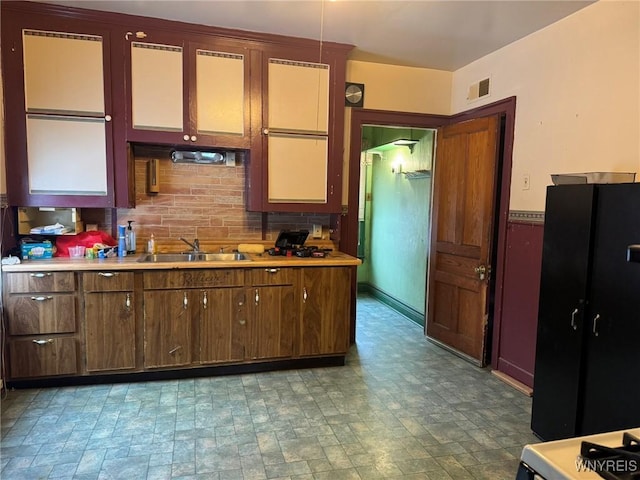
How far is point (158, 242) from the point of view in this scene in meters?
3.60

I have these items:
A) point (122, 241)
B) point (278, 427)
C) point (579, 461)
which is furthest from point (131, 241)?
point (579, 461)

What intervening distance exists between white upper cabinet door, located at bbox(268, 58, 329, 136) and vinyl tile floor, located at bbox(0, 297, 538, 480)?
2.07 meters

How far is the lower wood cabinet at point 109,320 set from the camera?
2.97 metres

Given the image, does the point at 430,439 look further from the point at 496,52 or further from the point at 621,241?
the point at 496,52

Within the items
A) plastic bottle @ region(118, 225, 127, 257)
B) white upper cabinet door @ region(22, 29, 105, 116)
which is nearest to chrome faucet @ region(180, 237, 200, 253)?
plastic bottle @ region(118, 225, 127, 257)

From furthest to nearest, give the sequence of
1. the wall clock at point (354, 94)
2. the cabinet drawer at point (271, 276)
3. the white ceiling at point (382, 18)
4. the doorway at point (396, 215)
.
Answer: the doorway at point (396, 215), the wall clock at point (354, 94), the cabinet drawer at point (271, 276), the white ceiling at point (382, 18)

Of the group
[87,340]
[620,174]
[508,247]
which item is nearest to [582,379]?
[620,174]

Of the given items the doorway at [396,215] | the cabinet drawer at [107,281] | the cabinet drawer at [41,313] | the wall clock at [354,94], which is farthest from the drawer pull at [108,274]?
the doorway at [396,215]

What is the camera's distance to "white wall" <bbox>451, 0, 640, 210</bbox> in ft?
8.18

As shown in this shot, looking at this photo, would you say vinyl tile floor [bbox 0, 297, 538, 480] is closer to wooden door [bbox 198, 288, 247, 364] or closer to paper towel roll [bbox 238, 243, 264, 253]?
wooden door [bbox 198, 288, 247, 364]

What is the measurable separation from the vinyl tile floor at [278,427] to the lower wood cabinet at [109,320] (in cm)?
22

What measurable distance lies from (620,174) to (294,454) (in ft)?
7.72

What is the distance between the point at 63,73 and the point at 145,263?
1506 mm

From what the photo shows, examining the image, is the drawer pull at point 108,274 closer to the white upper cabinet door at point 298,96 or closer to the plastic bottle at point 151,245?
the plastic bottle at point 151,245
